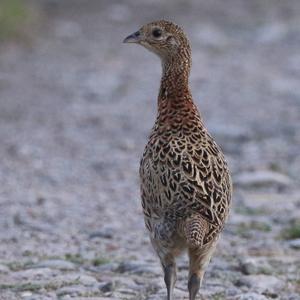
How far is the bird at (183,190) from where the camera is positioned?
21.2 ft

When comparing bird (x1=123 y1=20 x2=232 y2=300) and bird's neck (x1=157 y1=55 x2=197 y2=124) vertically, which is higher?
bird's neck (x1=157 y1=55 x2=197 y2=124)

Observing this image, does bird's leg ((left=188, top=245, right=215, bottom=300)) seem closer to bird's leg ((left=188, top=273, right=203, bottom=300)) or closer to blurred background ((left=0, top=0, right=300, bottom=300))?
bird's leg ((left=188, top=273, right=203, bottom=300))

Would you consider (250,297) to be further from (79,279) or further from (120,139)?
(120,139)

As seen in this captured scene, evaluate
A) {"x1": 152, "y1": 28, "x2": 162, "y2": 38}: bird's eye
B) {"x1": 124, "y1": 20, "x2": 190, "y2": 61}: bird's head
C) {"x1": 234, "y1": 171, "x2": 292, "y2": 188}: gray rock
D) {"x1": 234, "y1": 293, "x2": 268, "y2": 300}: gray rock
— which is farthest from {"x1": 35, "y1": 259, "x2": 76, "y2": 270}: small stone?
{"x1": 234, "y1": 171, "x2": 292, "y2": 188}: gray rock

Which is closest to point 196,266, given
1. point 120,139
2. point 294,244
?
point 294,244

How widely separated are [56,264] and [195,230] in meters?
1.95

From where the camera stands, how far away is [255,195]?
1050cm

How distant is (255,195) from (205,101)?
438 cm

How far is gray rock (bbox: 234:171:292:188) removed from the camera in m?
10.9

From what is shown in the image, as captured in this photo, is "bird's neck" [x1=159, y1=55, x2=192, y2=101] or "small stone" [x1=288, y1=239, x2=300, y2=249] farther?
"small stone" [x1=288, y1=239, x2=300, y2=249]

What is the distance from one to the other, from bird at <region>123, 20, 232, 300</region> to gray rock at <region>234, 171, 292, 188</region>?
3841 mm

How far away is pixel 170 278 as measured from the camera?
666cm

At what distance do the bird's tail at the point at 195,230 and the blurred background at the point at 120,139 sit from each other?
1034 millimetres

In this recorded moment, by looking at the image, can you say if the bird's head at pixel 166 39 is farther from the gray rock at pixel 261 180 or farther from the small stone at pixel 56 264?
the gray rock at pixel 261 180
